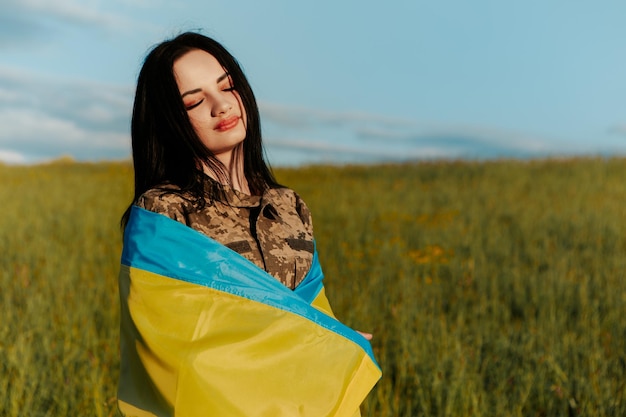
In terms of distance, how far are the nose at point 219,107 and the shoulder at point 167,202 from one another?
→ 309 mm

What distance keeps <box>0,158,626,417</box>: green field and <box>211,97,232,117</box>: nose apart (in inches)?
60.9

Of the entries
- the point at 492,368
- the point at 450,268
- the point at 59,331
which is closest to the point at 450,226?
the point at 450,268

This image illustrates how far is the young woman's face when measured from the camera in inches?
85.0

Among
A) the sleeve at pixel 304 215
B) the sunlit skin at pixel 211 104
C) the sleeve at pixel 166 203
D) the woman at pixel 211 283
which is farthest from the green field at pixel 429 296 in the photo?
the sunlit skin at pixel 211 104

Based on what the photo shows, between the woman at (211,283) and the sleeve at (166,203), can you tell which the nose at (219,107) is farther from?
the sleeve at (166,203)

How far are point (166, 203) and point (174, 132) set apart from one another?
0.29 meters

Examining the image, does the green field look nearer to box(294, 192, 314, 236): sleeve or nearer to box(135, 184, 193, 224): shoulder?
box(294, 192, 314, 236): sleeve

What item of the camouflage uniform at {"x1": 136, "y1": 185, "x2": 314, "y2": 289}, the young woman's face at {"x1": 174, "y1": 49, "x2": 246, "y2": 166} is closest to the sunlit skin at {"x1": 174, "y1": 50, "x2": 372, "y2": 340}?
the young woman's face at {"x1": 174, "y1": 49, "x2": 246, "y2": 166}

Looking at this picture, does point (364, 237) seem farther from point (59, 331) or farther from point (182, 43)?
point (182, 43)

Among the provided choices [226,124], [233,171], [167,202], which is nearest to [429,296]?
[233,171]

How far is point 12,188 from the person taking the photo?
13.1 metres

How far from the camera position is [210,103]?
7.13 feet

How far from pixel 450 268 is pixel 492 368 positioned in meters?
2.46

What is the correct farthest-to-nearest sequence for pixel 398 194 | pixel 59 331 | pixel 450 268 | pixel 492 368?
1. pixel 398 194
2. pixel 450 268
3. pixel 59 331
4. pixel 492 368
